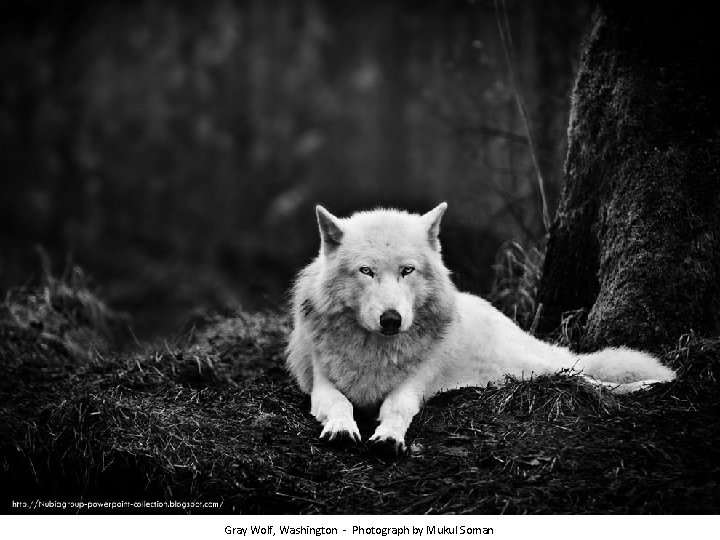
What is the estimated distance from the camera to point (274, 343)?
490 cm

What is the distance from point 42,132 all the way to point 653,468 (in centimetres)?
910

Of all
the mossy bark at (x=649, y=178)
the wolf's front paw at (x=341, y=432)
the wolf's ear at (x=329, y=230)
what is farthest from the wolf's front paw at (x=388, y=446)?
the mossy bark at (x=649, y=178)

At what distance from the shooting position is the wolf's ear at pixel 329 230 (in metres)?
3.55

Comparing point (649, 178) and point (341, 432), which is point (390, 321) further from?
point (649, 178)

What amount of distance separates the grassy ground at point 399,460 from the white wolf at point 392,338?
0.15 meters

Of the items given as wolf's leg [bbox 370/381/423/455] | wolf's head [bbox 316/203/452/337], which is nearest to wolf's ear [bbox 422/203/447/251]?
wolf's head [bbox 316/203/452/337]

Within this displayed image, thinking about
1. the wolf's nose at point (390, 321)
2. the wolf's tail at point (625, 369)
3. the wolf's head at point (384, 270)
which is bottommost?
the wolf's tail at point (625, 369)

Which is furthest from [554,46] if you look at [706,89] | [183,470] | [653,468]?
[183,470]

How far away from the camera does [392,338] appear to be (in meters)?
3.57

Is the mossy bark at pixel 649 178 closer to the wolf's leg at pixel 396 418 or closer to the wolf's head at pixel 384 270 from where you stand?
the wolf's head at pixel 384 270

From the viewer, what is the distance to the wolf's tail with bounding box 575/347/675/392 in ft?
11.3

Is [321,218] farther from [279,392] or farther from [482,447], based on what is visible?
[482,447]

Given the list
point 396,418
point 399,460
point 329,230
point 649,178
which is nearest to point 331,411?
point 396,418

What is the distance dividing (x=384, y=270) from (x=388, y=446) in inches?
33.3
